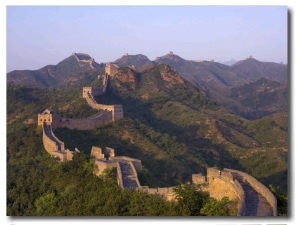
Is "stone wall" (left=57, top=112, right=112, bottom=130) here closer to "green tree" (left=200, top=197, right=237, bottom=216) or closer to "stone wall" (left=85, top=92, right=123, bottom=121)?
"stone wall" (left=85, top=92, right=123, bottom=121)

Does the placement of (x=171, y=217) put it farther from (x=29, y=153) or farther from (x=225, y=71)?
(x=225, y=71)

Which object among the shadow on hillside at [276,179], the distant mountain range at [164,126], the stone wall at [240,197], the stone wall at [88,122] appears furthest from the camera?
the stone wall at [88,122]

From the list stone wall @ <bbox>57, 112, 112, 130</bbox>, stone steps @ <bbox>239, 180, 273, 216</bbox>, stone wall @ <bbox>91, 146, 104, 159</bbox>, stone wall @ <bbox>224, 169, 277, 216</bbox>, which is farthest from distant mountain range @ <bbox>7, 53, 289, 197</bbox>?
stone steps @ <bbox>239, 180, 273, 216</bbox>

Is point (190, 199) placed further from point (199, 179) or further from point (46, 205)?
point (46, 205)

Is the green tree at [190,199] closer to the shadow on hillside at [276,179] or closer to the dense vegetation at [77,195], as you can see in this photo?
the dense vegetation at [77,195]

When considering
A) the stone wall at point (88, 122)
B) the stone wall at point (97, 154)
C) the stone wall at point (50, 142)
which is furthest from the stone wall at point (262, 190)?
the stone wall at point (88, 122)

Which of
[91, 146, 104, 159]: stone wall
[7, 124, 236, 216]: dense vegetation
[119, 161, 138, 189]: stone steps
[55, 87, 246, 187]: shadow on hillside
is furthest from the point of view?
[55, 87, 246, 187]: shadow on hillside

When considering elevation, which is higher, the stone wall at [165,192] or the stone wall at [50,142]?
the stone wall at [50,142]

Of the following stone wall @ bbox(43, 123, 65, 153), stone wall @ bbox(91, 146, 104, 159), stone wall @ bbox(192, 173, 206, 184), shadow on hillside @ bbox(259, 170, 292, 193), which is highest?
stone wall @ bbox(43, 123, 65, 153)

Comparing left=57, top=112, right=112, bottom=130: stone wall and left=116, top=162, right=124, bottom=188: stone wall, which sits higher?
left=57, top=112, right=112, bottom=130: stone wall

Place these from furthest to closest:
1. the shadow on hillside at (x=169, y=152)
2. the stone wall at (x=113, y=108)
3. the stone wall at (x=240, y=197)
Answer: the stone wall at (x=113, y=108), the shadow on hillside at (x=169, y=152), the stone wall at (x=240, y=197)

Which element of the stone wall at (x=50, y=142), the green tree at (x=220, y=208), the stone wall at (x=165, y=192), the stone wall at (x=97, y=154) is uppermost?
the stone wall at (x=50, y=142)
